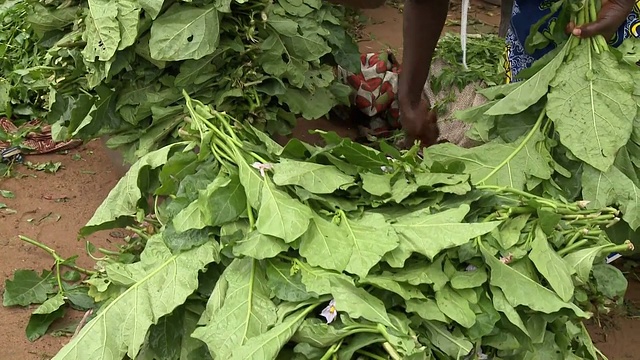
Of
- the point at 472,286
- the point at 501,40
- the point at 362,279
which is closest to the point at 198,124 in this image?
the point at 362,279

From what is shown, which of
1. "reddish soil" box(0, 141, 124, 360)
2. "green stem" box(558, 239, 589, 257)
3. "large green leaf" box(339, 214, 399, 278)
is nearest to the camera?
"large green leaf" box(339, 214, 399, 278)

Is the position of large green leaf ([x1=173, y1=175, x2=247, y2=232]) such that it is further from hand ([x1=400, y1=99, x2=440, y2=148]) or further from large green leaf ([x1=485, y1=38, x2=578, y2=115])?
hand ([x1=400, y1=99, x2=440, y2=148])

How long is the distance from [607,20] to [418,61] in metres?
0.82

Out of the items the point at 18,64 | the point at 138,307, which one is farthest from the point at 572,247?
the point at 18,64

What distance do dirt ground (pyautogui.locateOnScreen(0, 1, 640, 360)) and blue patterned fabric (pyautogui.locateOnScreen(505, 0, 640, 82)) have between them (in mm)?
820

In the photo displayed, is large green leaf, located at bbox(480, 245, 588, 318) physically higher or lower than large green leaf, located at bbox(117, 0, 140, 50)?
lower

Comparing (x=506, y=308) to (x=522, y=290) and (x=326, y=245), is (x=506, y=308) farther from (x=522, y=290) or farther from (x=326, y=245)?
(x=326, y=245)

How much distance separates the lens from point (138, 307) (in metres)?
1.44

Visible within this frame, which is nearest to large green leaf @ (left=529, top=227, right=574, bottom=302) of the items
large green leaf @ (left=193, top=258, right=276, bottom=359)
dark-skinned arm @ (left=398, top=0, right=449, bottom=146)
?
large green leaf @ (left=193, top=258, right=276, bottom=359)

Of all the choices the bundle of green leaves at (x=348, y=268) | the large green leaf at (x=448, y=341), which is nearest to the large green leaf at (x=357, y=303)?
the bundle of green leaves at (x=348, y=268)

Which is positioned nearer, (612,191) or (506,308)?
(506,308)

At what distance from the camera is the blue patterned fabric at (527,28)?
210 cm

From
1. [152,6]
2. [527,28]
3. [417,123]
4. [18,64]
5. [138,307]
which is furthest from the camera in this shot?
[18,64]

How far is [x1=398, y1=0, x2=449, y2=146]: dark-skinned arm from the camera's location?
248 centimetres
